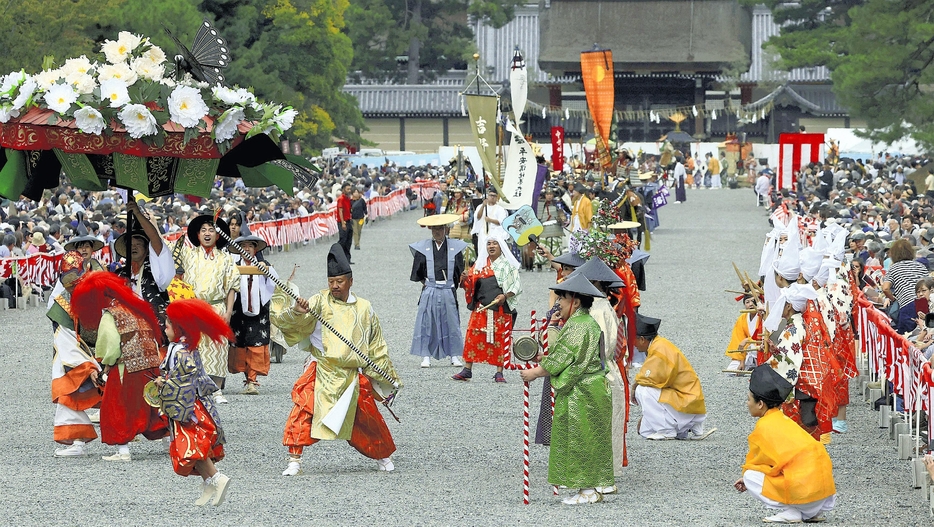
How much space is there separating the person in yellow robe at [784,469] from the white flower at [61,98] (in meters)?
3.72

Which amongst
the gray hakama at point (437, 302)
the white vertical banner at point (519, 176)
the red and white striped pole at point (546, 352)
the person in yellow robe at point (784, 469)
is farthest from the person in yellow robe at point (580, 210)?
the person in yellow robe at point (784, 469)

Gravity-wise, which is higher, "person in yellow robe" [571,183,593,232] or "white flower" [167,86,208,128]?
"white flower" [167,86,208,128]

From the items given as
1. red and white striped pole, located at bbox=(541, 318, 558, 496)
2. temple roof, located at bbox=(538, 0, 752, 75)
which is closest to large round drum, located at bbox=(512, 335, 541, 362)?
red and white striped pole, located at bbox=(541, 318, 558, 496)

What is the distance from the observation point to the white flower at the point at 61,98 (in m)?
7.37

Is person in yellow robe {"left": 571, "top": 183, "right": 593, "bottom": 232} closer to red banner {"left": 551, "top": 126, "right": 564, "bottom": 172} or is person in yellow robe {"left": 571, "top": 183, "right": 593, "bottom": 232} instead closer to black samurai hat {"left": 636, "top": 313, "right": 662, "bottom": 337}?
black samurai hat {"left": 636, "top": 313, "right": 662, "bottom": 337}

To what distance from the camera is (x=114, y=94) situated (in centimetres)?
740

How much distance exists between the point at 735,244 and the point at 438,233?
1576 centimetres

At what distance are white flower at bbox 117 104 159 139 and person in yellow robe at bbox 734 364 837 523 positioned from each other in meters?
3.32

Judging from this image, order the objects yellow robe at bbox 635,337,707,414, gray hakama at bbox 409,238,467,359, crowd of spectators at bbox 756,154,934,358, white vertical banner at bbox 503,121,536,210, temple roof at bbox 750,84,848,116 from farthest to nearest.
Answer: temple roof at bbox 750,84,848,116
white vertical banner at bbox 503,121,536,210
gray hakama at bbox 409,238,467,359
crowd of spectators at bbox 756,154,934,358
yellow robe at bbox 635,337,707,414

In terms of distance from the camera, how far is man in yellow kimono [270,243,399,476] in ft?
26.7

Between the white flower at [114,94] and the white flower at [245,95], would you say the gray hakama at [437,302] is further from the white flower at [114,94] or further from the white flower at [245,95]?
the white flower at [114,94]

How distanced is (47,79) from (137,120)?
53 cm

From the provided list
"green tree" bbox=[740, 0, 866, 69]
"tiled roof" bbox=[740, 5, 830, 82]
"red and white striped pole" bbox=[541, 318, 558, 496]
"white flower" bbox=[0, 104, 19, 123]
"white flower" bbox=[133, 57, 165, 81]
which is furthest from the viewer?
"tiled roof" bbox=[740, 5, 830, 82]

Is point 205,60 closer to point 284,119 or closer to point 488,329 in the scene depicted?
point 284,119
